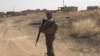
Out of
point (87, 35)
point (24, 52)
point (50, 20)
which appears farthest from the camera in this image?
point (87, 35)

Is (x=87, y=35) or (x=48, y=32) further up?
(x=48, y=32)

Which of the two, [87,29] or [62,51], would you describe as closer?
[62,51]

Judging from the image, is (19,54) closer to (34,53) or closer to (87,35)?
(34,53)

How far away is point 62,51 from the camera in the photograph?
44.1 ft

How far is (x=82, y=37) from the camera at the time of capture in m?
17.5

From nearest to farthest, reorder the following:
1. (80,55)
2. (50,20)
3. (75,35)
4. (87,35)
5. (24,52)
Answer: (50,20)
(80,55)
(24,52)
(87,35)
(75,35)

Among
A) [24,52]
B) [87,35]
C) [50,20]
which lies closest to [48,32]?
[50,20]

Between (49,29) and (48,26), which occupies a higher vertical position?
(48,26)

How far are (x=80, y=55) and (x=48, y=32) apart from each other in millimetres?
3708

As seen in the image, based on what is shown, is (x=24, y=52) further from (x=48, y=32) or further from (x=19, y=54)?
(x=48, y=32)

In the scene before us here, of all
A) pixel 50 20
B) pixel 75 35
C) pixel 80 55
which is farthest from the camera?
pixel 75 35

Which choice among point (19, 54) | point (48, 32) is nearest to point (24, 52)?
point (19, 54)

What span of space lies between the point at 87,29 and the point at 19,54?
6.88 m

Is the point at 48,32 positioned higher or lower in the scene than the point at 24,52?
higher
